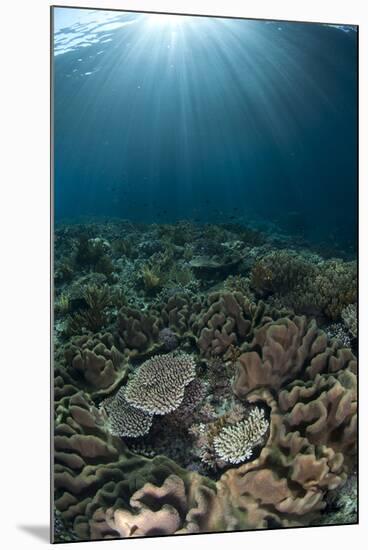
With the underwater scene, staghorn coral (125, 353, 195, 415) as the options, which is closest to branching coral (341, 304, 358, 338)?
the underwater scene

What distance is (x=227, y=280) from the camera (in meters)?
5.30

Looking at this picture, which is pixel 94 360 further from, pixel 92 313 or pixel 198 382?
pixel 198 382

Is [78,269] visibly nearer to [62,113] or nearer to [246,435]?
[62,113]

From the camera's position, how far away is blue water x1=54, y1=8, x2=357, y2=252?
5055 millimetres

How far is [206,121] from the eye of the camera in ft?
17.2

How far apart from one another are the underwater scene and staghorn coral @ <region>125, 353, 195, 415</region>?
12 millimetres

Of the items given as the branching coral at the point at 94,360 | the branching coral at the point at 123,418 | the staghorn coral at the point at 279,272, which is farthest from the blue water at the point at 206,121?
the branching coral at the point at 123,418

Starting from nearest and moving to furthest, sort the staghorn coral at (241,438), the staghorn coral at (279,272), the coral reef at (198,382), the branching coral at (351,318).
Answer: the coral reef at (198,382)
the staghorn coral at (241,438)
the staghorn coral at (279,272)
the branching coral at (351,318)

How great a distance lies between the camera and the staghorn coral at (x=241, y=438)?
204 inches

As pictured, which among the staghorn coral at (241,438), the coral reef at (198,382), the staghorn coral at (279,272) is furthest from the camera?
the staghorn coral at (279,272)

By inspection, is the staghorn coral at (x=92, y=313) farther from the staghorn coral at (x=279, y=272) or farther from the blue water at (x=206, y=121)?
the staghorn coral at (x=279, y=272)

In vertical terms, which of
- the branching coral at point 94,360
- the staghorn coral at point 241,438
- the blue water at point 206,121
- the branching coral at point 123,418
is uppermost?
the blue water at point 206,121

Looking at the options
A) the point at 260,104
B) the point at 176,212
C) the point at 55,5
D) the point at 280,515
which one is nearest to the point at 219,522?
the point at 280,515

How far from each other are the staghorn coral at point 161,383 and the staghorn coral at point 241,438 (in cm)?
37
